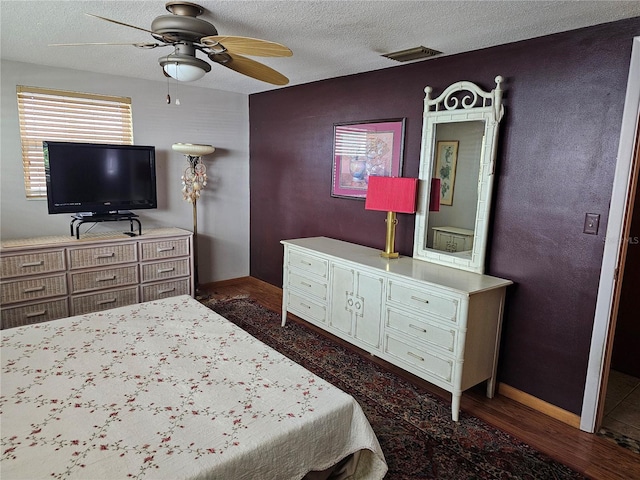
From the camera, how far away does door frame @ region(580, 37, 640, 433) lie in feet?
6.96

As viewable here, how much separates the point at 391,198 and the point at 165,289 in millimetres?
2452

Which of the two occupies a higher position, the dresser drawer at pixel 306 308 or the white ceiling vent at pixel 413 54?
the white ceiling vent at pixel 413 54

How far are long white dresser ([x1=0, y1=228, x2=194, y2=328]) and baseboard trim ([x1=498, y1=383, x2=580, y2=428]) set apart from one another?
3064mm

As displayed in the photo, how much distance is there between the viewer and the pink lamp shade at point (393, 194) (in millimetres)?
3002

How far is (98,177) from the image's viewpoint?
3697 mm

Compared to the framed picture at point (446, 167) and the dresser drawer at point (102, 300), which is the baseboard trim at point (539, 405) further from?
the dresser drawer at point (102, 300)

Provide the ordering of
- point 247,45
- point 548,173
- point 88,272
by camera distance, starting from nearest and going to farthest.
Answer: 1. point 247,45
2. point 548,173
3. point 88,272

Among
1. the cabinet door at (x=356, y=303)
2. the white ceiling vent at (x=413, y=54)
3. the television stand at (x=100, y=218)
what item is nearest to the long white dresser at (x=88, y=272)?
the television stand at (x=100, y=218)

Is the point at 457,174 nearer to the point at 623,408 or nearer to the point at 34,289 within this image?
the point at 623,408

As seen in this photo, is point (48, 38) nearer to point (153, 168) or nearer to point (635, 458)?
point (153, 168)

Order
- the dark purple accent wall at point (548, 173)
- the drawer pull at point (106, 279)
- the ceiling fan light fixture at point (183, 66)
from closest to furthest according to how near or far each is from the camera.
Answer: the ceiling fan light fixture at point (183, 66) → the dark purple accent wall at point (548, 173) → the drawer pull at point (106, 279)

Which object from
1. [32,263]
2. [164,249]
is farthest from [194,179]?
[32,263]

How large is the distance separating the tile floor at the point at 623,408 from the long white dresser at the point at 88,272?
12.0ft

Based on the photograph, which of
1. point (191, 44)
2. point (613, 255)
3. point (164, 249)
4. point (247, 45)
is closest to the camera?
point (247, 45)
